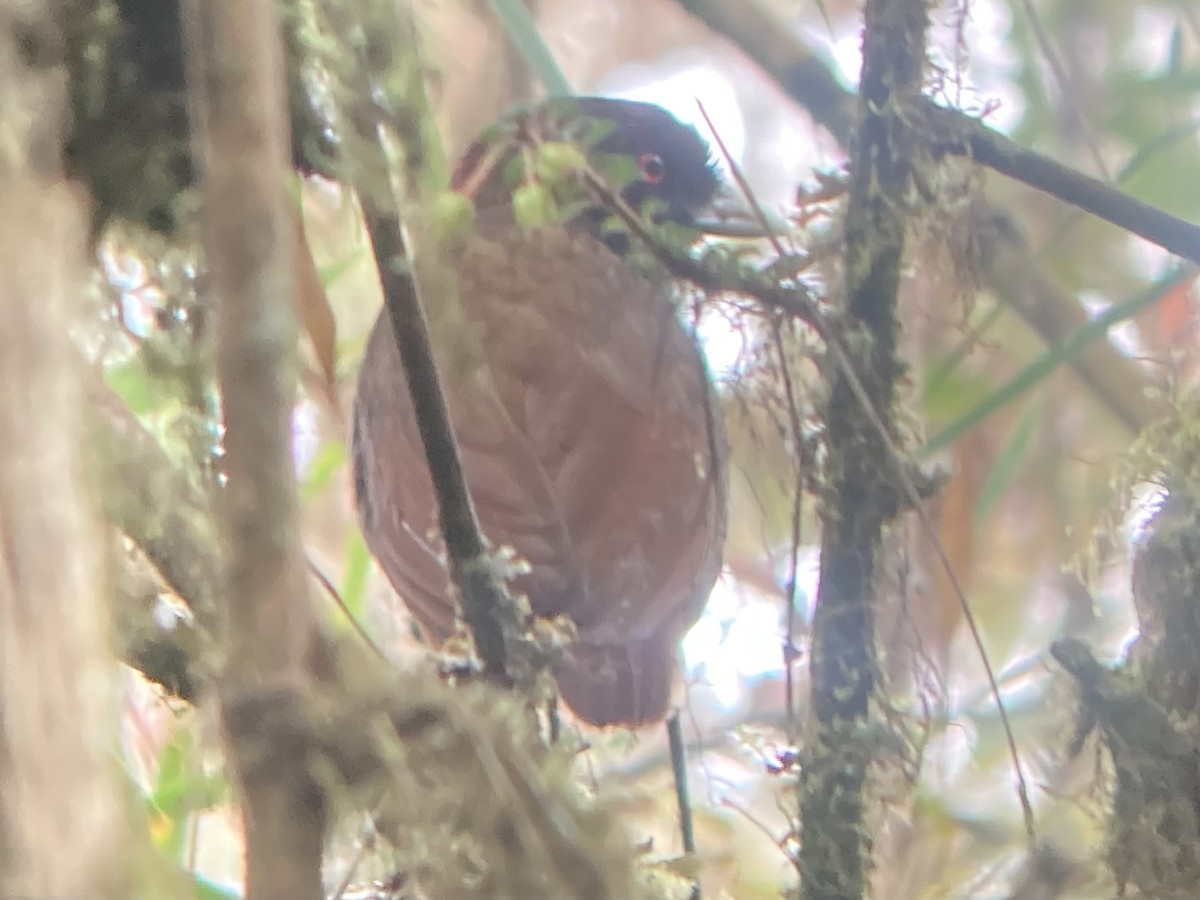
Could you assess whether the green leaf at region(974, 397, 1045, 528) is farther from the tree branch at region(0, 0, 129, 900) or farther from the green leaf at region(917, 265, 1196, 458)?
the tree branch at region(0, 0, 129, 900)

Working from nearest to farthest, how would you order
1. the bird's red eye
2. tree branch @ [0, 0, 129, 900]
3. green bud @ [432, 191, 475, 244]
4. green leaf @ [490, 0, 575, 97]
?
tree branch @ [0, 0, 129, 900] < green bud @ [432, 191, 475, 244] < green leaf @ [490, 0, 575, 97] < the bird's red eye

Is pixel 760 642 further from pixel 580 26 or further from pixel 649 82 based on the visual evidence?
pixel 580 26

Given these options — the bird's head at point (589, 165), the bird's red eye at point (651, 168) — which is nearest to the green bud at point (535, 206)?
the bird's head at point (589, 165)

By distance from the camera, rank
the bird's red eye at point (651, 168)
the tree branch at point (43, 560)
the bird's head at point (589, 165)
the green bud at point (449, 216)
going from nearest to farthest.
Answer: the tree branch at point (43, 560) → the green bud at point (449, 216) → the bird's head at point (589, 165) → the bird's red eye at point (651, 168)

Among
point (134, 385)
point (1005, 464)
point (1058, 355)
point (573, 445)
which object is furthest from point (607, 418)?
point (1005, 464)

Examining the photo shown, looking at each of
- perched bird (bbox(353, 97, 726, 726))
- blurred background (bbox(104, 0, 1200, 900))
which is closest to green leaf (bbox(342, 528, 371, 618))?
blurred background (bbox(104, 0, 1200, 900))

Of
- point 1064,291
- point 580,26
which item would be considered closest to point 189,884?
point 1064,291

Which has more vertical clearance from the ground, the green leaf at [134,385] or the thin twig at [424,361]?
the green leaf at [134,385]

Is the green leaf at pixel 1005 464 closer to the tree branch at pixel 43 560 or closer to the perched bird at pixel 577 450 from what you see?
the perched bird at pixel 577 450
